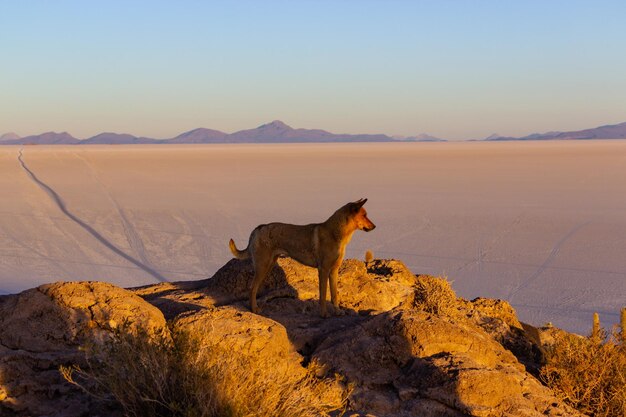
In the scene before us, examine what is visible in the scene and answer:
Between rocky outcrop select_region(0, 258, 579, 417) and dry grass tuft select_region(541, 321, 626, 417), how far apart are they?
1.06ft

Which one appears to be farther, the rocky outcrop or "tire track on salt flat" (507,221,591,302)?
"tire track on salt flat" (507,221,591,302)

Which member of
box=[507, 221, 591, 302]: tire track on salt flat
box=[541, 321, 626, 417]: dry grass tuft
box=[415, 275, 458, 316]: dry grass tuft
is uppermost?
box=[415, 275, 458, 316]: dry grass tuft

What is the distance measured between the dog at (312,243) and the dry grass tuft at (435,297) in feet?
3.94

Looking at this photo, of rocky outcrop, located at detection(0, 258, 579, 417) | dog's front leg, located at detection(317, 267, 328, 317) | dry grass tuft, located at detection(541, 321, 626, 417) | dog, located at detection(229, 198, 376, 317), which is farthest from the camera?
dog, located at detection(229, 198, 376, 317)

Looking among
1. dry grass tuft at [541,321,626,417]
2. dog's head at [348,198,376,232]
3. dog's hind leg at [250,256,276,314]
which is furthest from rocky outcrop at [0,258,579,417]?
dog's head at [348,198,376,232]

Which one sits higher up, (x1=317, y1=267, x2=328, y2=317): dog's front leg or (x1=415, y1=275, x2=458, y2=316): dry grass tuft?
(x1=317, y1=267, x2=328, y2=317): dog's front leg

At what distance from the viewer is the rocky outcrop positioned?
582 centimetres

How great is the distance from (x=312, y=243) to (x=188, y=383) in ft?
11.4

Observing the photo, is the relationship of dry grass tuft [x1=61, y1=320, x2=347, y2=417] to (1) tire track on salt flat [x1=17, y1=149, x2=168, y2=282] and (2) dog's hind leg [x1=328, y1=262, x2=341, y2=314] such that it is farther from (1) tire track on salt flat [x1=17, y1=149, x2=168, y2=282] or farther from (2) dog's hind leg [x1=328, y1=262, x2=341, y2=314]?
(1) tire track on salt flat [x1=17, y1=149, x2=168, y2=282]

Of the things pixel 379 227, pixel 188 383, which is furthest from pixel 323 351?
pixel 379 227

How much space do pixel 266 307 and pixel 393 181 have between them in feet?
101

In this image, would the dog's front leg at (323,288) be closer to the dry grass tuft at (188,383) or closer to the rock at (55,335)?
the rock at (55,335)

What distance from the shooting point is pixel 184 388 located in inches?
192

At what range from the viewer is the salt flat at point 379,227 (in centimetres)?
1565
